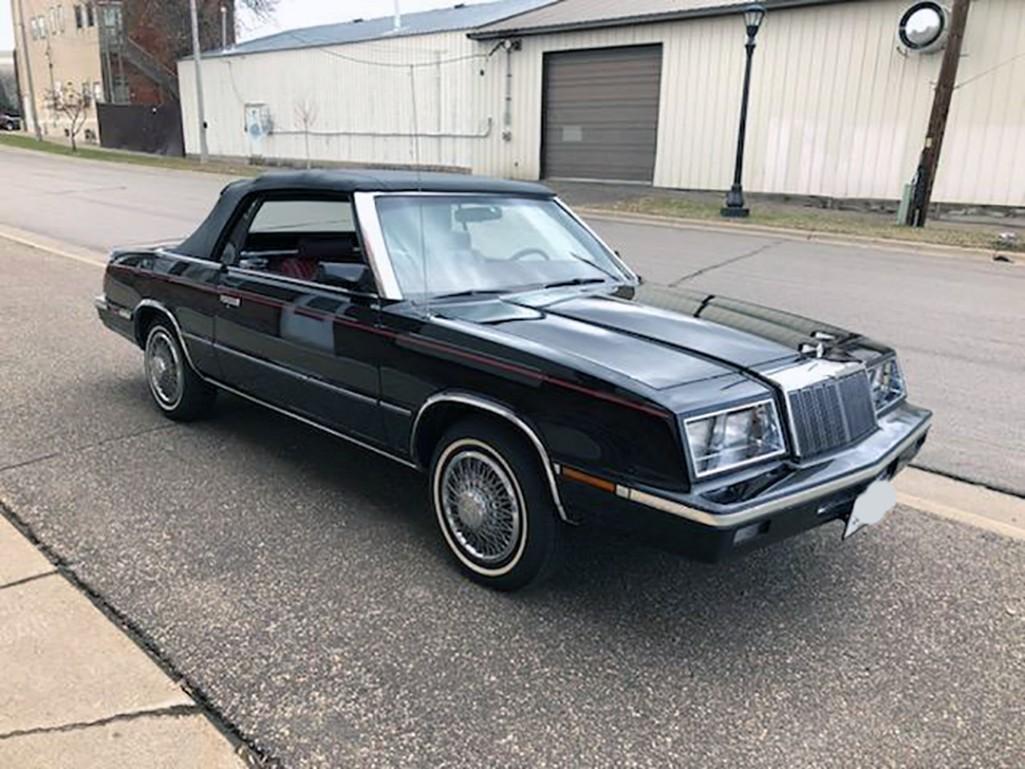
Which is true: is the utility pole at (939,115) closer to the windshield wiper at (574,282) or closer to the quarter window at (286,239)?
the windshield wiper at (574,282)

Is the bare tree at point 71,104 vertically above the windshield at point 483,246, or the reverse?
the bare tree at point 71,104

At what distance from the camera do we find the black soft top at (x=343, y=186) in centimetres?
406

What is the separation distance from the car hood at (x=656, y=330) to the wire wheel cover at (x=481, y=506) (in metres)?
0.53

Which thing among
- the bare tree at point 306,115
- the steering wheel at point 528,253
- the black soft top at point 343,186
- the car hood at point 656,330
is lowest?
the car hood at point 656,330

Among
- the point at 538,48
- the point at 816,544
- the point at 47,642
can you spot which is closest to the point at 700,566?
the point at 816,544

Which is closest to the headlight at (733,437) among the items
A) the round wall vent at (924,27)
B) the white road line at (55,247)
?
the white road line at (55,247)

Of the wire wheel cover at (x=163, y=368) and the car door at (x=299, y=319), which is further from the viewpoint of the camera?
the wire wheel cover at (x=163, y=368)

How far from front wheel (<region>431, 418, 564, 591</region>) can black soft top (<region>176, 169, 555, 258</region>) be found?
132 centimetres

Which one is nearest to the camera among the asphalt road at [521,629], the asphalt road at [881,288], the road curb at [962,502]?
the asphalt road at [521,629]

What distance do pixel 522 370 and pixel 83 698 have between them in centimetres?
175

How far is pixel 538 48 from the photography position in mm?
24688

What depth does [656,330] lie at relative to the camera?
3.43 meters

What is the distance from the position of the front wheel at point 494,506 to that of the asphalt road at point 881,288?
8.74 feet

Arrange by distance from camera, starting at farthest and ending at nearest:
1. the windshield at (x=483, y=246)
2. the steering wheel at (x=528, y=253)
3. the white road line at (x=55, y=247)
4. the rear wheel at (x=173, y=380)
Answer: the white road line at (x=55, y=247) < the rear wheel at (x=173, y=380) < the steering wheel at (x=528, y=253) < the windshield at (x=483, y=246)
